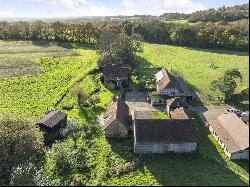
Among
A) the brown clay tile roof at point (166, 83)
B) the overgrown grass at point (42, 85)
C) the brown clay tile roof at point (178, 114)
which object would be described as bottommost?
the overgrown grass at point (42, 85)

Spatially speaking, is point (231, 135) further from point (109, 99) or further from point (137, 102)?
point (109, 99)

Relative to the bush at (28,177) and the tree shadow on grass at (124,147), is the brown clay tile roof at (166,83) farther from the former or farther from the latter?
the bush at (28,177)

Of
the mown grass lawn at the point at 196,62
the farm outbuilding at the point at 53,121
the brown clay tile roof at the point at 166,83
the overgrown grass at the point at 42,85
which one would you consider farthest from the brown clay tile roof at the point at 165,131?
the mown grass lawn at the point at 196,62

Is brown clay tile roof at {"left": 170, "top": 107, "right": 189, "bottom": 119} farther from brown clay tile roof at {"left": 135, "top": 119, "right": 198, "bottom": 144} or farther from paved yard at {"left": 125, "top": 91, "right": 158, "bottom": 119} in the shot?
brown clay tile roof at {"left": 135, "top": 119, "right": 198, "bottom": 144}

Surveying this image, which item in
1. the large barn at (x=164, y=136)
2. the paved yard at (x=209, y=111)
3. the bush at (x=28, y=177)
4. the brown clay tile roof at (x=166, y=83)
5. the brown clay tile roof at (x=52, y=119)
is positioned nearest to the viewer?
the bush at (x=28, y=177)

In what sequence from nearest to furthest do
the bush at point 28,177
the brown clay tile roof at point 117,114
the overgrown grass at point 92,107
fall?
the bush at point 28,177, the brown clay tile roof at point 117,114, the overgrown grass at point 92,107

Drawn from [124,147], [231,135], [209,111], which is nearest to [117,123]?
[124,147]

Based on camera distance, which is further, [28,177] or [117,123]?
[117,123]
